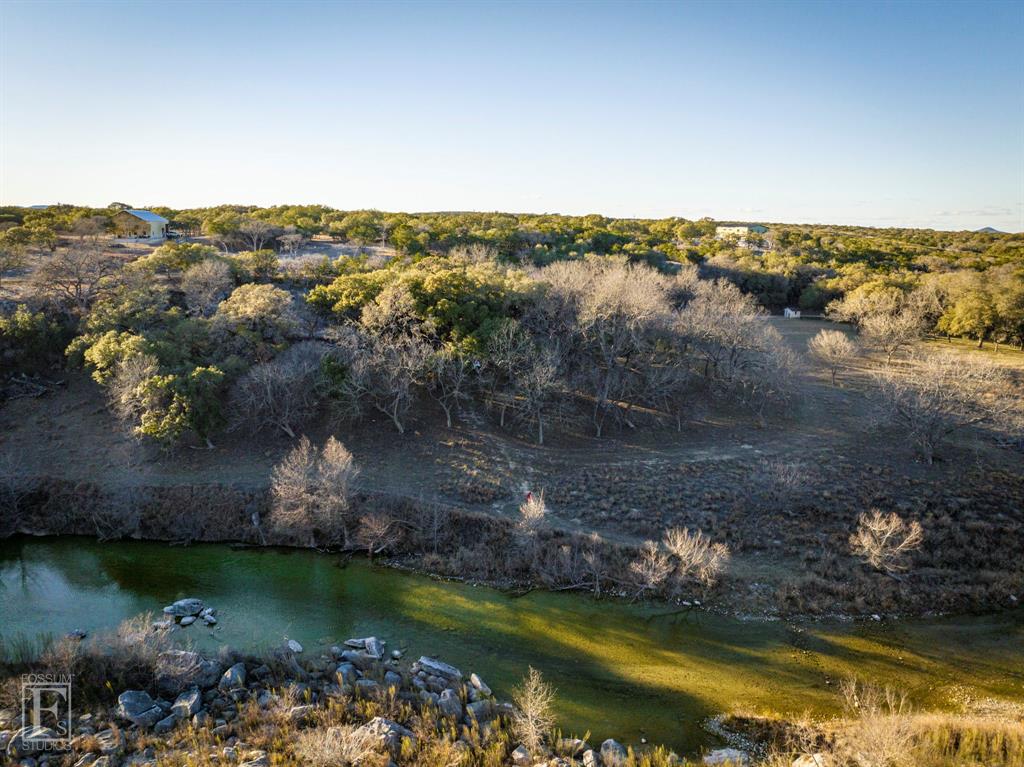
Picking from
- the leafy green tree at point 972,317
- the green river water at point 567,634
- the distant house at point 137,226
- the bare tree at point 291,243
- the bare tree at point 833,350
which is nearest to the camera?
the green river water at point 567,634

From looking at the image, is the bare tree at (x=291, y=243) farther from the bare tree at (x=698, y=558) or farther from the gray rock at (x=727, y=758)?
the gray rock at (x=727, y=758)

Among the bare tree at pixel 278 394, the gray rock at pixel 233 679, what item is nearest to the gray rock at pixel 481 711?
the gray rock at pixel 233 679

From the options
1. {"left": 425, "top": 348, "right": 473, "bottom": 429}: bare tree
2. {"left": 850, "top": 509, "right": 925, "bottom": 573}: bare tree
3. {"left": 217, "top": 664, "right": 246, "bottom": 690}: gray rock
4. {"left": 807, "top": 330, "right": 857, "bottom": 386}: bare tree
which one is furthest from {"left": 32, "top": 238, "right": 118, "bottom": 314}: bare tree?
{"left": 807, "top": 330, "right": 857, "bottom": 386}: bare tree

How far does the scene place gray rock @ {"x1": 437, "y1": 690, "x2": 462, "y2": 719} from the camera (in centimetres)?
1339

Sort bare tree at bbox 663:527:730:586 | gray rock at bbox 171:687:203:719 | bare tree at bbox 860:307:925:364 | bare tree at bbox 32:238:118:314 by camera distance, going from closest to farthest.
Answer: gray rock at bbox 171:687:203:719 < bare tree at bbox 663:527:730:586 < bare tree at bbox 32:238:118:314 < bare tree at bbox 860:307:925:364

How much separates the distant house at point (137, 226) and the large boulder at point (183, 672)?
163ft

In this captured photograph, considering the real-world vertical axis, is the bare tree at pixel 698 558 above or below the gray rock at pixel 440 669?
above

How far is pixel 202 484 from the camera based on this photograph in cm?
2325

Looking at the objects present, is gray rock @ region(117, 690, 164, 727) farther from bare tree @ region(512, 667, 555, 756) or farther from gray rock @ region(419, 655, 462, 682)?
bare tree @ region(512, 667, 555, 756)

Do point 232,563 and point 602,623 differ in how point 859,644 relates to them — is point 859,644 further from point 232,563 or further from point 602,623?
point 232,563

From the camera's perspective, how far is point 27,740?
469 inches

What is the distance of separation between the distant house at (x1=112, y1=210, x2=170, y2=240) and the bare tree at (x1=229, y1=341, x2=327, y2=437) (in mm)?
36768

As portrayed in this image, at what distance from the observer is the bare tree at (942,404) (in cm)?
2458

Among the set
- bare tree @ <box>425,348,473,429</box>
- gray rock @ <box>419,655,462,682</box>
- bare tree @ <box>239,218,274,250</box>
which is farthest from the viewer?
bare tree @ <box>239,218,274,250</box>
